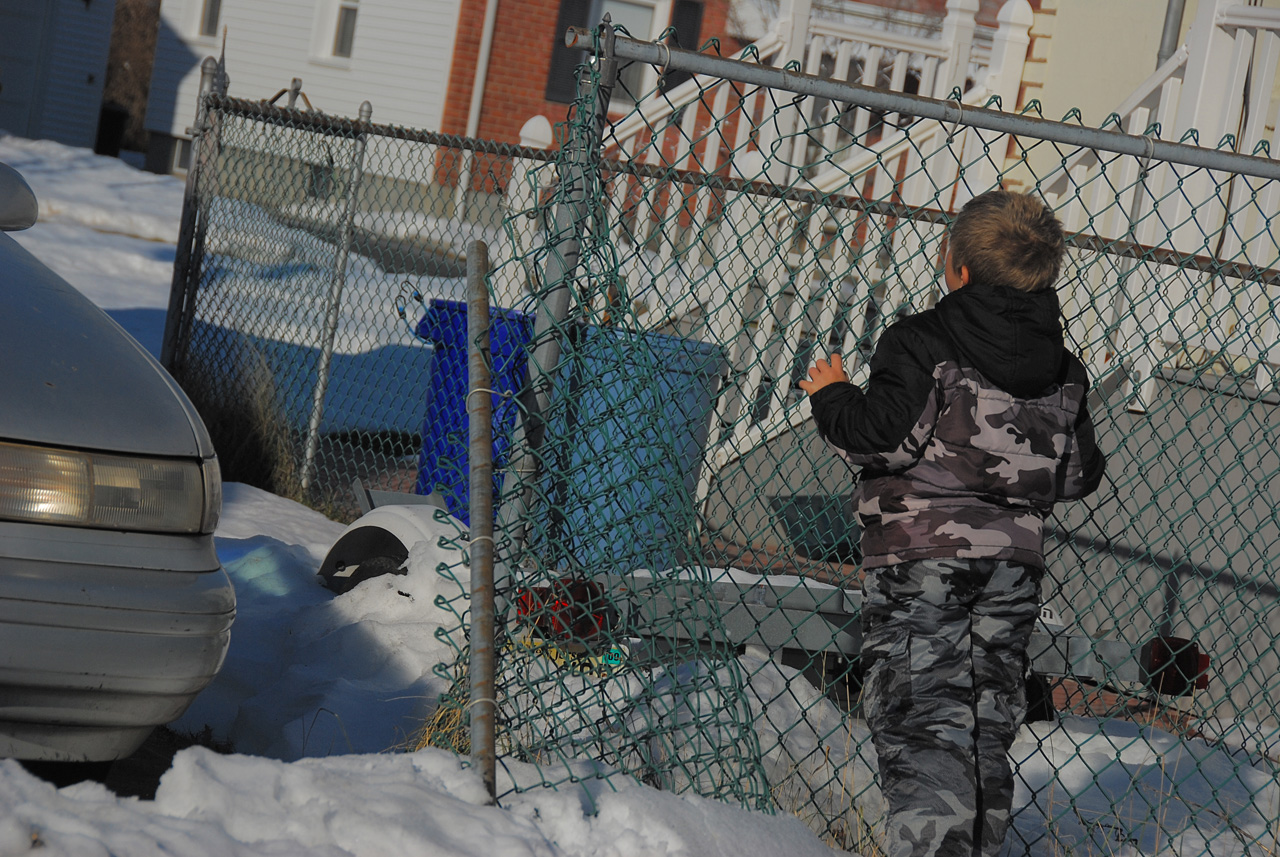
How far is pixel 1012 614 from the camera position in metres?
2.51

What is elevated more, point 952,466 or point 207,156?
point 207,156

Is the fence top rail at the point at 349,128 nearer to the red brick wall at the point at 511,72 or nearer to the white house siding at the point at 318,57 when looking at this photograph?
the red brick wall at the point at 511,72

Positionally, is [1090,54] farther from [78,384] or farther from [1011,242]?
[78,384]

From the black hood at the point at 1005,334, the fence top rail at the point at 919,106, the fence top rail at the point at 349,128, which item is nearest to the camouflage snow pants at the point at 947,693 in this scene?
the black hood at the point at 1005,334

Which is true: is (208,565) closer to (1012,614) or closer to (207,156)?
(1012,614)

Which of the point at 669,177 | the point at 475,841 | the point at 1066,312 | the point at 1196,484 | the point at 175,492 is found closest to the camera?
the point at 475,841

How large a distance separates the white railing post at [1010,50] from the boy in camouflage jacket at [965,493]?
6470mm

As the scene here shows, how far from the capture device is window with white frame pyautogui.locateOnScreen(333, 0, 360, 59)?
1756 cm

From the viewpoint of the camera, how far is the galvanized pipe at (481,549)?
2152 millimetres

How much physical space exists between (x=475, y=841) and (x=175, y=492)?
0.94m

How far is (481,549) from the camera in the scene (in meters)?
2.27

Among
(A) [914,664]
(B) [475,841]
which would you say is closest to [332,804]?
(B) [475,841]

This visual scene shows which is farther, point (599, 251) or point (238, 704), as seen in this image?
point (238, 704)

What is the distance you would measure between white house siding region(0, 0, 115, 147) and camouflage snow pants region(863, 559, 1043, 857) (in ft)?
74.0
